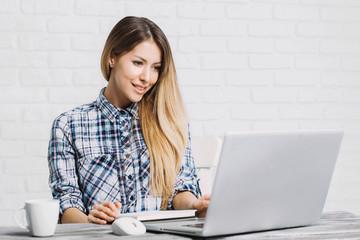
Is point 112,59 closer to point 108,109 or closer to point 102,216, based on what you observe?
point 108,109

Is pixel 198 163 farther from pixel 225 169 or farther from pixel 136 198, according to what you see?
pixel 225 169

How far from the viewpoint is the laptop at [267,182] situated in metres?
0.94

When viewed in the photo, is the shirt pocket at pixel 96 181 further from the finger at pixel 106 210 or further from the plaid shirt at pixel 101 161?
the finger at pixel 106 210

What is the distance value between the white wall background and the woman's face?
2.02ft

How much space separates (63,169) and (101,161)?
0.13 meters

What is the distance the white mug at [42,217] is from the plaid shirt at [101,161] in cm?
54

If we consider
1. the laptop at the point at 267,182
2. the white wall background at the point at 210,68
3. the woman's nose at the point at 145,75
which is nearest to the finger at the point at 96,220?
the laptop at the point at 267,182

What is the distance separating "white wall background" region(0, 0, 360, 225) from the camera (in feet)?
7.39

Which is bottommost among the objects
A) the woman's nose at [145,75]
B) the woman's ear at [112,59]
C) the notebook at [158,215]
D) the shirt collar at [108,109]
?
the notebook at [158,215]

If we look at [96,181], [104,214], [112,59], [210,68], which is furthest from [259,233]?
[210,68]

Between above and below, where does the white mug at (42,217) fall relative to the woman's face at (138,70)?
below

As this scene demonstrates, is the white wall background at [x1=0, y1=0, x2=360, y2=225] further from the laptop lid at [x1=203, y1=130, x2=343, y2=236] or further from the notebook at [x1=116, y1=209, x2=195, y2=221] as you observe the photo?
the laptop lid at [x1=203, y1=130, x2=343, y2=236]

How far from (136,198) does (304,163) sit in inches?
30.4

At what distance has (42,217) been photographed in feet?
3.34
